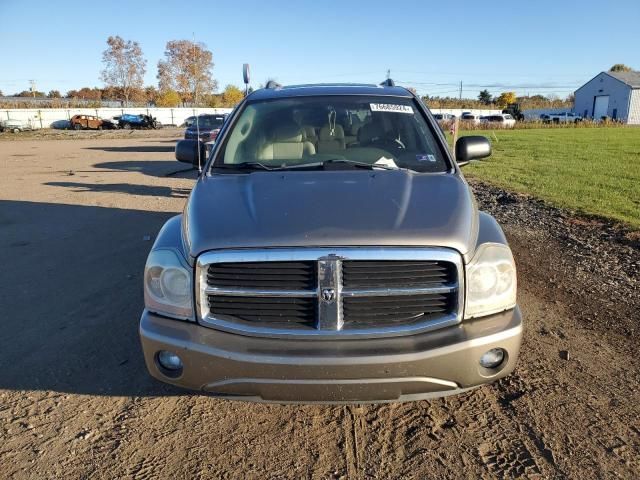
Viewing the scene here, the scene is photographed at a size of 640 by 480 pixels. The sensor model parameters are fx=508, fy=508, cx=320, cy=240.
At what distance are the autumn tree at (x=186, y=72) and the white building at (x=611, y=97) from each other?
196 ft

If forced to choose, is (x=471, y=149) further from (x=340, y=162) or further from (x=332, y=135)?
(x=340, y=162)

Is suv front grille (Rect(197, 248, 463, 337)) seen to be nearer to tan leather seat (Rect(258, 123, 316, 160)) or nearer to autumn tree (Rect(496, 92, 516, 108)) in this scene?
tan leather seat (Rect(258, 123, 316, 160))

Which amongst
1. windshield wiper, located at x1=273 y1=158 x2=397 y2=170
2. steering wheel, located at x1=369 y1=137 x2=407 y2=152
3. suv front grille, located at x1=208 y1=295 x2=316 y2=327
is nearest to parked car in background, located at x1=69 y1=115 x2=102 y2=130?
steering wheel, located at x1=369 y1=137 x2=407 y2=152

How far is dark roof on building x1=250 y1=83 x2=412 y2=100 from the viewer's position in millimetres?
4262

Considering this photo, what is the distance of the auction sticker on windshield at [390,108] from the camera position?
4090 millimetres

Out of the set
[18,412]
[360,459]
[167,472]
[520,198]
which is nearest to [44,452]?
Answer: [18,412]

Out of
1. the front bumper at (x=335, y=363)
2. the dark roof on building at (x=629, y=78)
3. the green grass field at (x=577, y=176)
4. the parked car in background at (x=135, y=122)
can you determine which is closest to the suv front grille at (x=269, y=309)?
the front bumper at (x=335, y=363)

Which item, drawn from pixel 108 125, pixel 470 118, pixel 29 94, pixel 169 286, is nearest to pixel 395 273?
pixel 169 286

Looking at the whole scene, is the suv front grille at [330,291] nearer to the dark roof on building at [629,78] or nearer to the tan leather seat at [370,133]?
the tan leather seat at [370,133]

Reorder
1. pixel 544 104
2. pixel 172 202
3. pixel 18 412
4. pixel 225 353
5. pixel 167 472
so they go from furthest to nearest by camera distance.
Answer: pixel 544 104
pixel 172 202
pixel 18 412
pixel 167 472
pixel 225 353

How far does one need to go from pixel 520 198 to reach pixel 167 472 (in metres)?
8.66

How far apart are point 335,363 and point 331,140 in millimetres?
2128

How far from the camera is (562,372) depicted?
342cm

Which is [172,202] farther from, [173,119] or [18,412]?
[173,119]
